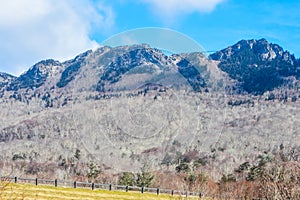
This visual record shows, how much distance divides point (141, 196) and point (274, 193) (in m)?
19.0

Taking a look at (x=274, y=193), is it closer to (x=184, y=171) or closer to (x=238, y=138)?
(x=184, y=171)

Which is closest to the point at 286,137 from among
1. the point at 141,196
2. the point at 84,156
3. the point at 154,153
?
the point at 154,153

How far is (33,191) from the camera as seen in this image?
3055 centimetres

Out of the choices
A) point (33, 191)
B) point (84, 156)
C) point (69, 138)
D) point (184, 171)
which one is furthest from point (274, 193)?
point (69, 138)

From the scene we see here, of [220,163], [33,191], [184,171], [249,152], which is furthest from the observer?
[249,152]

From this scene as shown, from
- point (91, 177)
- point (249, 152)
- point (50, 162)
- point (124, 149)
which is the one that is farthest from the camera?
point (249, 152)

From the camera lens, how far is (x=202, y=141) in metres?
156

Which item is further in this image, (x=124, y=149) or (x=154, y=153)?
(x=124, y=149)

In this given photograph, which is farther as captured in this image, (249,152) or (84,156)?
(249,152)

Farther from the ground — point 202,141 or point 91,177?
point 202,141

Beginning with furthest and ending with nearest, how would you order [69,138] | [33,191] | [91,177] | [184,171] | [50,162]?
[69,138] → [50,162] → [184,171] → [91,177] → [33,191]

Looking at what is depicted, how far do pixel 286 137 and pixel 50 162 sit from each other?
114947mm

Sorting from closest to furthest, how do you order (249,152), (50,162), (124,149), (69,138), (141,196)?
(141,196)
(50,162)
(124,149)
(249,152)
(69,138)

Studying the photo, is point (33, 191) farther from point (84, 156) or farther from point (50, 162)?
point (84, 156)
